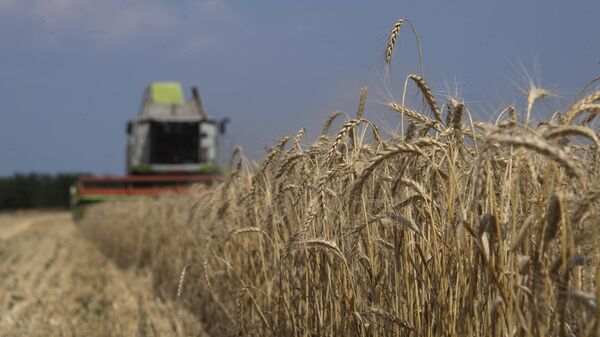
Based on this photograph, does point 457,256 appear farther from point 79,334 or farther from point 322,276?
point 79,334

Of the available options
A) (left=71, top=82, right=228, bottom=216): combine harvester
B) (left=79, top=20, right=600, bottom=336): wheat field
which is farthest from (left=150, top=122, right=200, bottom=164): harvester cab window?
(left=79, top=20, right=600, bottom=336): wheat field

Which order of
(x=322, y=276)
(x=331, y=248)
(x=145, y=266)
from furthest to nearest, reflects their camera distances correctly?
(x=145, y=266), (x=322, y=276), (x=331, y=248)

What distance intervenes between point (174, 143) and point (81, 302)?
1220cm

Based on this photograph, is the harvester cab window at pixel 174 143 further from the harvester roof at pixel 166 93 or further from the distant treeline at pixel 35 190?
the distant treeline at pixel 35 190

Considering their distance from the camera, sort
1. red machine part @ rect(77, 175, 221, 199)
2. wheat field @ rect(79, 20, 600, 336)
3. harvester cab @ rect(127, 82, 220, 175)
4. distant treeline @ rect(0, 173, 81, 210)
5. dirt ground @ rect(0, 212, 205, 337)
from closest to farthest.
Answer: wheat field @ rect(79, 20, 600, 336) < dirt ground @ rect(0, 212, 205, 337) < red machine part @ rect(77, 175, 221, 199) < harvester cab @ rect(127, 82, 220, 175) < distant treeline @ rect(0, 173, 81, 210)

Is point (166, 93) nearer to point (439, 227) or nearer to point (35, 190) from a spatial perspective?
point (439, 227)

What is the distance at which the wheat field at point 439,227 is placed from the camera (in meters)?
2.19

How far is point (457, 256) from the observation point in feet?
8.39

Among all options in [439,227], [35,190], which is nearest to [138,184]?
[439,227]

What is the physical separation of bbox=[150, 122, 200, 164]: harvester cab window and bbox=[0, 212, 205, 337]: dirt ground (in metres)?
5.73

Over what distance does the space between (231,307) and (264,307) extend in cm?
111

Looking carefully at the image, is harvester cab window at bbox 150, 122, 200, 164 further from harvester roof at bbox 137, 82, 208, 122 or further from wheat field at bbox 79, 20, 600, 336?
wheat field at bbox 79, 20, 600, 336

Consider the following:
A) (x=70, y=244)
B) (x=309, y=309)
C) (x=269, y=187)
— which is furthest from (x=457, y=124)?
(x=70, y=244)

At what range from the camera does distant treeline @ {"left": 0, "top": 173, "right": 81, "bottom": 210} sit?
49688 mm
